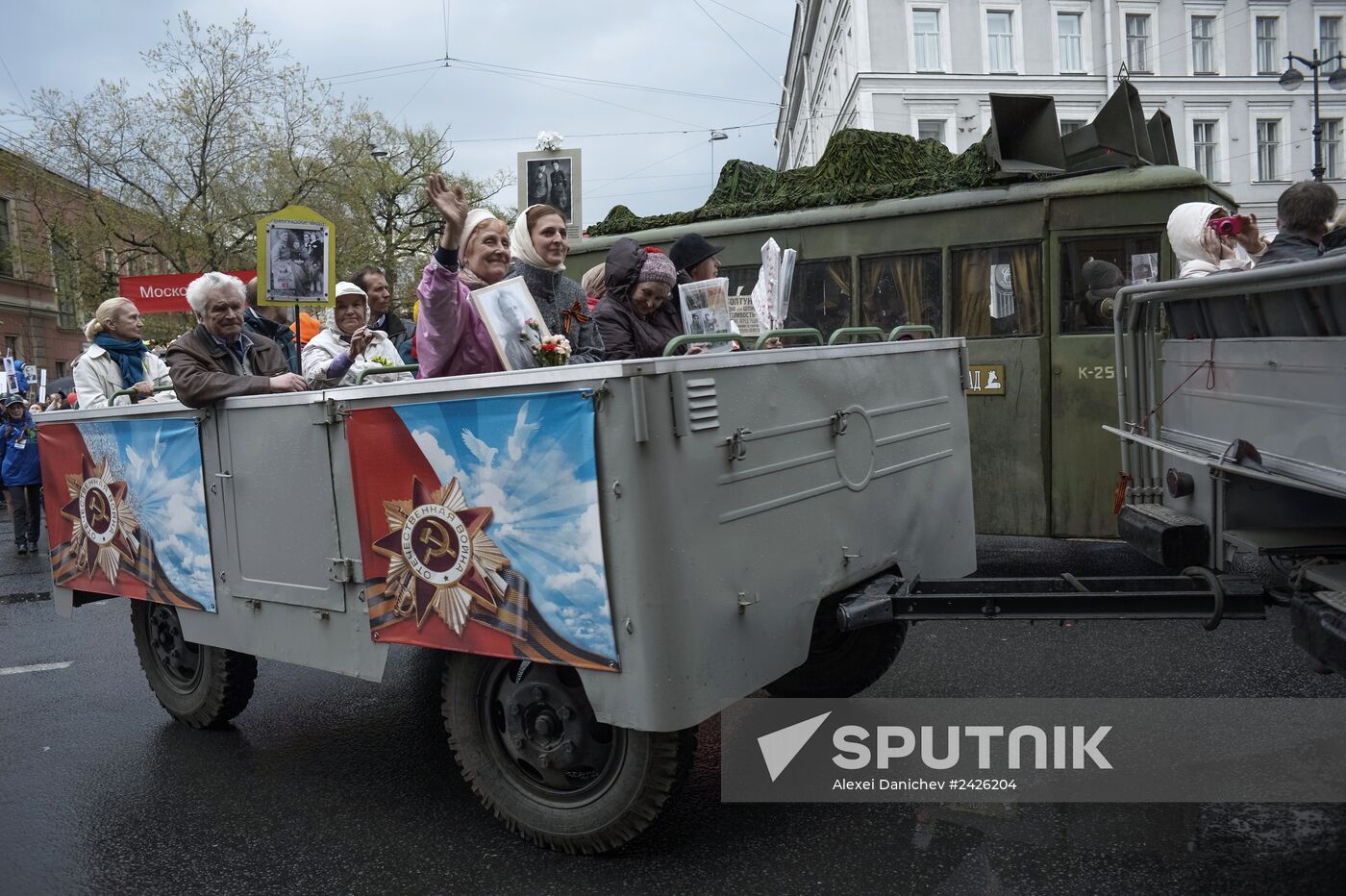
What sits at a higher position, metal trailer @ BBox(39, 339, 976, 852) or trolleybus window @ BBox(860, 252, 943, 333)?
trolleybus window @ BBox(860, 252, 943, 333)

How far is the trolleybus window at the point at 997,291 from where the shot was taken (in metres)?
7.96

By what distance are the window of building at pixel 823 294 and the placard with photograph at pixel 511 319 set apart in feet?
→ 16.9

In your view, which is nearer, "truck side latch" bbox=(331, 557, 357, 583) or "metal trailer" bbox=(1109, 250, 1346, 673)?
"metal trailer" bbox=(1109, 250, 1346, 673)

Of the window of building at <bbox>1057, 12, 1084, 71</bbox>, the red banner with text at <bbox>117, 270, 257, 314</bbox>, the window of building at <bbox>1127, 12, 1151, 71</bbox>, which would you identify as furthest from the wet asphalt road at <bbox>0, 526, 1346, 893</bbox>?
the window of building at <bbox>1127, 12, 1151, 71</bbox>

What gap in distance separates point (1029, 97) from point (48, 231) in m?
32.8

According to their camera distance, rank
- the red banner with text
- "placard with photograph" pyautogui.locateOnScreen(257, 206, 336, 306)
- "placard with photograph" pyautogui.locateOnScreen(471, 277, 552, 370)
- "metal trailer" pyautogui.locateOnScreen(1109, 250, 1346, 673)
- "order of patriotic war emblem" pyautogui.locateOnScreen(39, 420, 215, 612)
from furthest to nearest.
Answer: the red banner with text → "placard with photograph" pyautogui.locateOnScreen(257, 206, 336, 306) → "order of patriotic war emblem" pyautogui.locateOnScreen(39, 420, 215, 612) → "placard with photograph" pyautogui.locateOnScreen(471, 277, 552, 370) → "metal trailer" pyautogui.locateOnScreen(1109, 250, 1346, 673)

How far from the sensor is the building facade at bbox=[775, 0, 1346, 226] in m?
38.8

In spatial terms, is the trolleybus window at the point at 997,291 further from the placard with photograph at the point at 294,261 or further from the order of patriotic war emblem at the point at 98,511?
Result: the order of patriotic war emblem at the point at 98,511

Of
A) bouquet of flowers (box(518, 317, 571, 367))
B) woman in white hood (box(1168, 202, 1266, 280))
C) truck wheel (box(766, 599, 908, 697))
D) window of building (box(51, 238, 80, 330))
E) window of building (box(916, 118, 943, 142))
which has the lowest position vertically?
truck wheel (box(766, 599, 908, 697))

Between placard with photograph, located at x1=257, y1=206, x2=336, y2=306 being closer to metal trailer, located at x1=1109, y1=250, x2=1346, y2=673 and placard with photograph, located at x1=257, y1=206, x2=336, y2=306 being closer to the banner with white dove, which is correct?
the banner with white dove

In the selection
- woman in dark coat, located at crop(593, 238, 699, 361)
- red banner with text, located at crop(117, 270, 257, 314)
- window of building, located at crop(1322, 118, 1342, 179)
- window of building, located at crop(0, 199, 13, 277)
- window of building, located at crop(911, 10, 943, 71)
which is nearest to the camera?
woman in dark coat, located at crop(593, 238, 699, 361)

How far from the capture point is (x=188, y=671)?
5.05m

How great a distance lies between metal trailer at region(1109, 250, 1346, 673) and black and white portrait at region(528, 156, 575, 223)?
6725mm

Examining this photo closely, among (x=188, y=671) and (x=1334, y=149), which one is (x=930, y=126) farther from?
(x=188, y=671)
